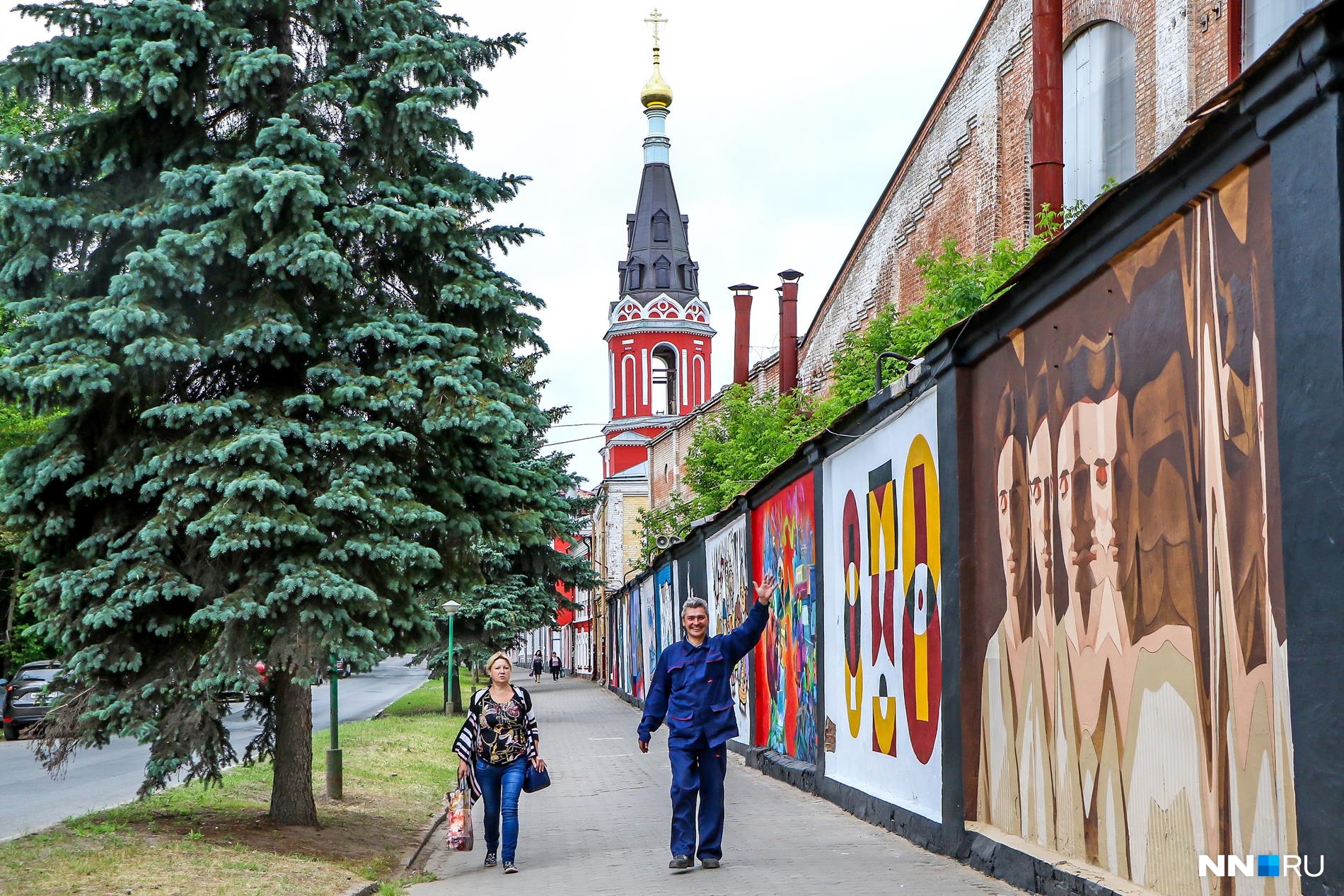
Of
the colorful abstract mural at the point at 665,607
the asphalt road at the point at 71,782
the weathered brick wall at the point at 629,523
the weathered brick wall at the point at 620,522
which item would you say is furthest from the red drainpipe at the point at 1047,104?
the weathered brick wall at the point at 629,523

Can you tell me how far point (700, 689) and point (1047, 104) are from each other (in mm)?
15640

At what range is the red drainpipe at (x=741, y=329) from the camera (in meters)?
47.5

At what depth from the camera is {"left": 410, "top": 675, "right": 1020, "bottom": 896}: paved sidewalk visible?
8258 mm

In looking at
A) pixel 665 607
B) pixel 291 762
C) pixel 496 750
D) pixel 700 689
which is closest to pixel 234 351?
pixel 291 762

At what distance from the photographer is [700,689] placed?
9250 mm

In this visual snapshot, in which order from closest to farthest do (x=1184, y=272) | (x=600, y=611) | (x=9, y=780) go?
(x=1184, y=272), (x=9, y=780), (x=600, y=611)

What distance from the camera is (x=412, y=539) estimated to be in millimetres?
11227

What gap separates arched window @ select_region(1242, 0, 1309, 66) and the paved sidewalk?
1120cm

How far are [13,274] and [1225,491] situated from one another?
346 inches

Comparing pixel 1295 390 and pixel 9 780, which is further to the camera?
pixel 9 780

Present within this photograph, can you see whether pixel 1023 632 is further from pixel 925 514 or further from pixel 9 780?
pixel 9 780

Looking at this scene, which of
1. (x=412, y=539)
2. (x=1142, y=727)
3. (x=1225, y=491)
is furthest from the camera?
(x=412, y=539)

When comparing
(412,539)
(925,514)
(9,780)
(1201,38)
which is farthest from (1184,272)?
(9,780)

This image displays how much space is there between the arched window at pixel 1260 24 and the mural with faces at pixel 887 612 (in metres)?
9.38
